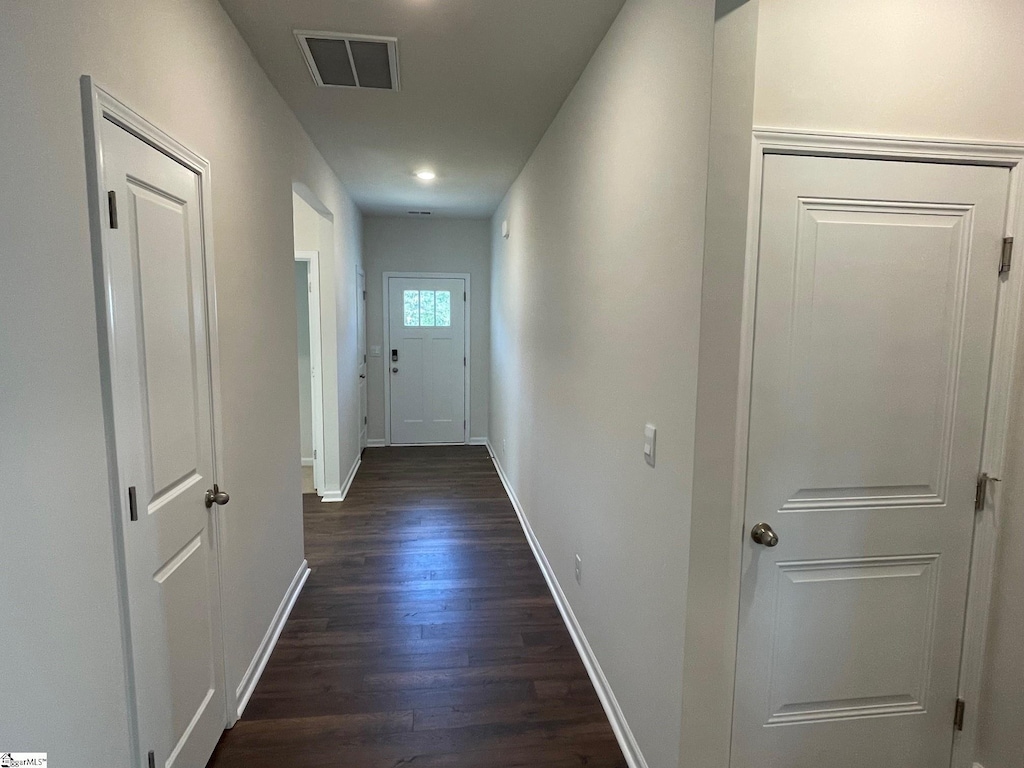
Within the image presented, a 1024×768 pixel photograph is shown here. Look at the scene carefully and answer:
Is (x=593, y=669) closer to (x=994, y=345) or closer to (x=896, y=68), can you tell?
(x=994, y=345)

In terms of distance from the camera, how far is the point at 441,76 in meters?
2.35

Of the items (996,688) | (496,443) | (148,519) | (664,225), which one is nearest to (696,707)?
(996,688)

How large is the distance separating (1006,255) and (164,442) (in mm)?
2374

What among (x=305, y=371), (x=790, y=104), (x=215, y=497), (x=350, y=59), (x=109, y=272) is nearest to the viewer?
(x=109, y=272)

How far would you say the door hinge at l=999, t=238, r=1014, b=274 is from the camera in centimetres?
147

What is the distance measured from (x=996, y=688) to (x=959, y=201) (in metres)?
1.43

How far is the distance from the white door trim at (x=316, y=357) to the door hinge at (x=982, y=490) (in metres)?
3.89

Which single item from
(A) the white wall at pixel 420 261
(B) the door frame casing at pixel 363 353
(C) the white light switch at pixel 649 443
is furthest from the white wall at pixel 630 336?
(A) the white wall at pixel 420 261

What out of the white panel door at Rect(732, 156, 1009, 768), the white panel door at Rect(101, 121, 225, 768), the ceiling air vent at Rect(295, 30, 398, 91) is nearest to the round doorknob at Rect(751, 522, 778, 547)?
the white panel door at Rect(732, 156, 1009, 768)

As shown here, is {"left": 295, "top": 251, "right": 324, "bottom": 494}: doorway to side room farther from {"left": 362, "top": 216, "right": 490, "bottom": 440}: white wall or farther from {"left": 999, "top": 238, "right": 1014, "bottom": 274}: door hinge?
{"left": 999, "top": 238, "right": 1014, "bottom": 274}: door hinge

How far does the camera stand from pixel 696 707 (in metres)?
1.38

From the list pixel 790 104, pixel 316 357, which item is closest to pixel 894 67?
pixel 790 104

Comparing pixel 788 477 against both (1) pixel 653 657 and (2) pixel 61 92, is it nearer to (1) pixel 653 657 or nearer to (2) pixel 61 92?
(1) pixel 653 657

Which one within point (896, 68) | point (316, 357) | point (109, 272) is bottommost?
point (316, 357)
